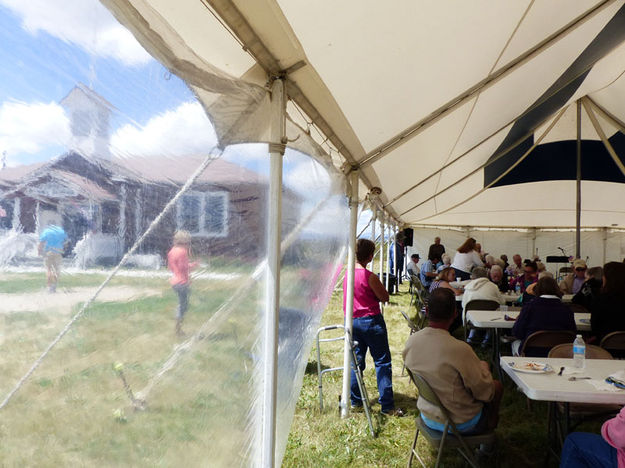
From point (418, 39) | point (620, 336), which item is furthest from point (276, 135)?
point (620, 336)

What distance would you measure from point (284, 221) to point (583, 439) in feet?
5.16

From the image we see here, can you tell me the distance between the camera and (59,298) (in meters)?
0.70

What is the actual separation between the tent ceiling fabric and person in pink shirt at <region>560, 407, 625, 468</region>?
5.25 feet

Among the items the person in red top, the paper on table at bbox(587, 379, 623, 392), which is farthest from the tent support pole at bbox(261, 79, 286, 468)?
the paper on table at bbox(587, 379, 623, 392)

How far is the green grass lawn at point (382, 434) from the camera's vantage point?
2.87m

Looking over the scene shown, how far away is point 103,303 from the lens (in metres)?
0.80

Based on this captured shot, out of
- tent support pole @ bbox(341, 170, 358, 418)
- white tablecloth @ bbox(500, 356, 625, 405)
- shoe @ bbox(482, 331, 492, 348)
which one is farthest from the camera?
shoe @ bbox(482, 331, 492, 348)

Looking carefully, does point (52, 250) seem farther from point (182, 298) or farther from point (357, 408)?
point (357, 408)

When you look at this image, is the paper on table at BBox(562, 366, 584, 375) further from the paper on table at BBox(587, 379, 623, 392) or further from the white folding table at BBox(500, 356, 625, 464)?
the paper on table at BBox(587, 379, 623, 392)

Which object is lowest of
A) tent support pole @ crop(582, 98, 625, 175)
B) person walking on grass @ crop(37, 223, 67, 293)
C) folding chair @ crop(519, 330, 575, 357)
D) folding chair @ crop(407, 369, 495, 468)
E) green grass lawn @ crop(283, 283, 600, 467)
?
green grass lawn @ crop(283, 283, 600, 467)

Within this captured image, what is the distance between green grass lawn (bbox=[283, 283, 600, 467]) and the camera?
287 cm

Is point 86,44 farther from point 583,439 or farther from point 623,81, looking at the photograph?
point 623,81

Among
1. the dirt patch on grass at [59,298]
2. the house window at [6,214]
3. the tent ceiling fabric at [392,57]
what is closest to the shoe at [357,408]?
the tent ceiling fabric at [392,57]

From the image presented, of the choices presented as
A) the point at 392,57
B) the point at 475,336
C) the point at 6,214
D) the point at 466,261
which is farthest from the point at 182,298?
the point at 466,261
